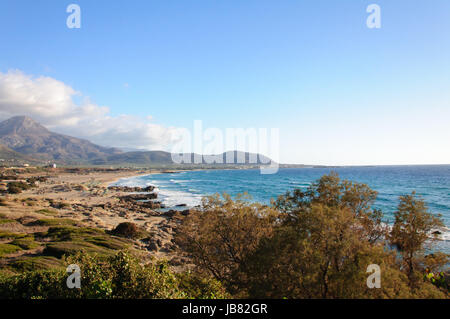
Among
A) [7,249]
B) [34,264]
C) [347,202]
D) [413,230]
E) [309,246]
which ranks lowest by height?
[7,249]

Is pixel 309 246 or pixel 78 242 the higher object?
pixel 309 246

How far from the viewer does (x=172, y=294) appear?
10062 millimetres

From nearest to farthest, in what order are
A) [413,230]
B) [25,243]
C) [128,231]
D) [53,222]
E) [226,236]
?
[226,236], [413,230], [25,243], [128,231], [53,222]

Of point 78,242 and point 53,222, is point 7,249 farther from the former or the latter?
point 53,222

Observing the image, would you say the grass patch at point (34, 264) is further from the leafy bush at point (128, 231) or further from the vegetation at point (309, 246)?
the leafy bush at point (128, 231)

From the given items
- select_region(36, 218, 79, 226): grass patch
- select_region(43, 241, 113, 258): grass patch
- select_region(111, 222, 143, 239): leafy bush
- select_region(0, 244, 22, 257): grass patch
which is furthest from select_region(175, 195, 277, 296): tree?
select_region(36, 218, 79, 226): grass patch

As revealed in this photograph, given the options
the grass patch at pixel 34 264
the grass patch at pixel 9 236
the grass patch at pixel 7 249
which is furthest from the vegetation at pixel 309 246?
the grass patch at pixel 9 236

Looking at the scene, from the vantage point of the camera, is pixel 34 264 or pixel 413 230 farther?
pixel 34 264

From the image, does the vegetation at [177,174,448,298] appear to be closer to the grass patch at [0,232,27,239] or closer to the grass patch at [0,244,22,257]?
the grass patch at [0,244,22,257]

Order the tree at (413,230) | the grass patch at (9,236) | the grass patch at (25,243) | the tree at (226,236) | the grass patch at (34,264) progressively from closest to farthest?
the tree at (226,236)
the tree at (413,230)
the grass patch at (34,264)
the grass patch at (25,243)
the grass patch at (9,236)

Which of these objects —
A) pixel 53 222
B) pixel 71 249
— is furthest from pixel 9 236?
pixel 71 249
